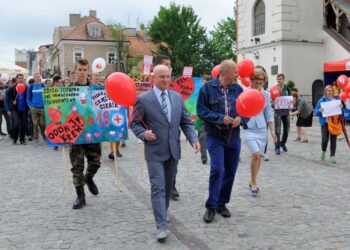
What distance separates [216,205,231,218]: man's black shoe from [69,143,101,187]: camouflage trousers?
1.82 metres

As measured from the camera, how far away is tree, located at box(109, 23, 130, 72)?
66938mm

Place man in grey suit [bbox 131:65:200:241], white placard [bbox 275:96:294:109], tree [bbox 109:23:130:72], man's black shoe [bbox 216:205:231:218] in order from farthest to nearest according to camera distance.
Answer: tree [bbox 109:23:130:72] < white placard [bbox 275:96:294:109] < man's black shoe [bbox 216:205:231:218] < man in grey suit [bbox 131:65:200:241]

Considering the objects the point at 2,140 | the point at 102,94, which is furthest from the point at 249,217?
the point at 2,140

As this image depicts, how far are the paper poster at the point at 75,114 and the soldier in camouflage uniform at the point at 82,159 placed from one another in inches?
4.2

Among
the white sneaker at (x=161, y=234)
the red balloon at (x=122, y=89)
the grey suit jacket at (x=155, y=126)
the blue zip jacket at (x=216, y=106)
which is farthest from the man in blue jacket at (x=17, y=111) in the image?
the white sneaker at (x=161, y=234)

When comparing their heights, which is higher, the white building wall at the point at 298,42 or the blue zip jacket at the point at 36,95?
the white building wall at the point at 298,42

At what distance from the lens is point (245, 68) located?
26.7 feet

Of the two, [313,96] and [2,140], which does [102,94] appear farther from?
[313,96]

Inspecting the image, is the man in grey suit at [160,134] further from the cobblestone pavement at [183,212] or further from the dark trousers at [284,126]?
the dark trousers at [284,126]

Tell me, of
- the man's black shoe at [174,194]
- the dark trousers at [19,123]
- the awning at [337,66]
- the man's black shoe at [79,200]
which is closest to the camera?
the man's black shoe at [79,200]

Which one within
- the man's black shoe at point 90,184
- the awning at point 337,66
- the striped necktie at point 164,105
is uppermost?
the awning at point 337,66

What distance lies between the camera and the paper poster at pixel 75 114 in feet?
22.3

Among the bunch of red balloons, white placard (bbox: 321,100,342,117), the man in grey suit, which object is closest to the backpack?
white placard (bbox: 321,100,342,117)

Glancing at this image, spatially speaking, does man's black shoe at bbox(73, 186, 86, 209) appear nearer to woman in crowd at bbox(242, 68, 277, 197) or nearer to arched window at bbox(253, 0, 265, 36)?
woman in crowd at bbox(242, 68, 277, 197)
